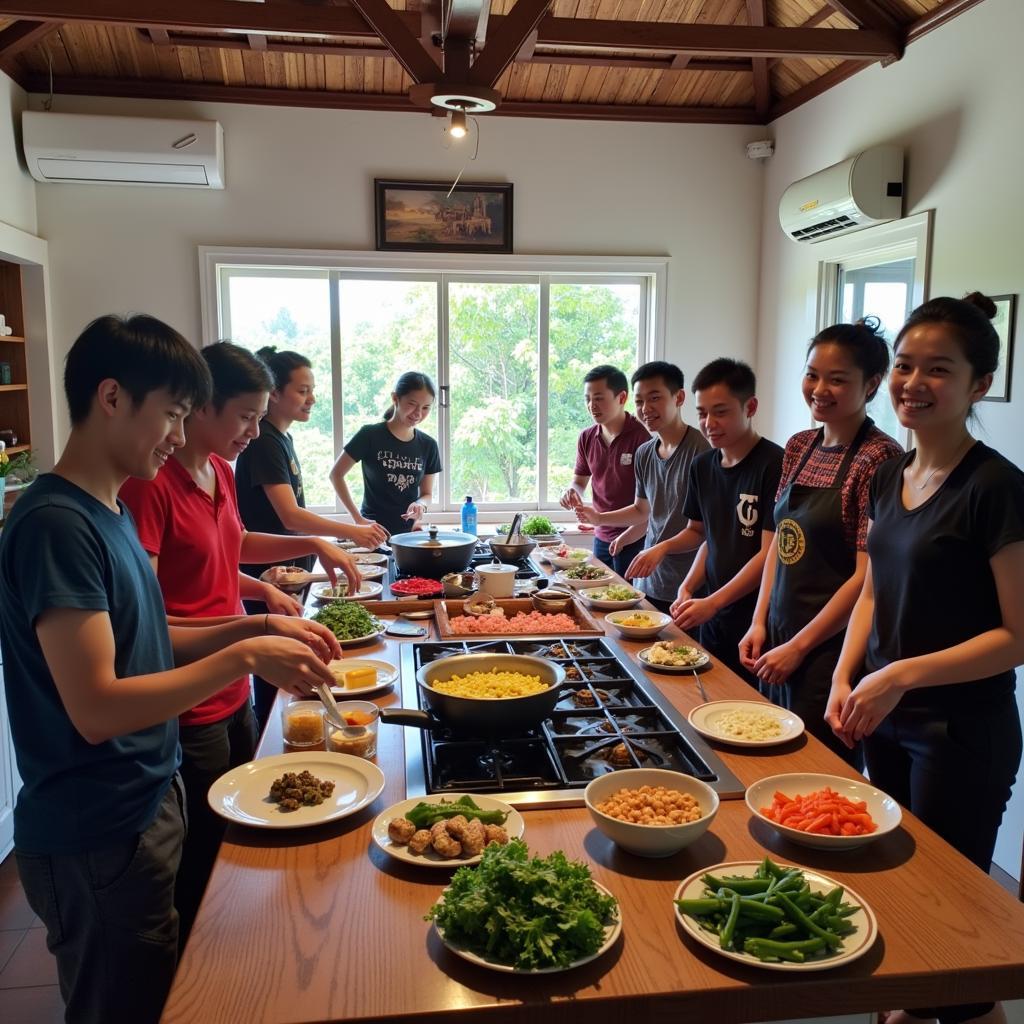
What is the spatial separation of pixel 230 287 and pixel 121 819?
4193 millimetres

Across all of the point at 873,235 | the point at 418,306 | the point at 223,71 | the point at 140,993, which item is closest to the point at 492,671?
the point at 140,993

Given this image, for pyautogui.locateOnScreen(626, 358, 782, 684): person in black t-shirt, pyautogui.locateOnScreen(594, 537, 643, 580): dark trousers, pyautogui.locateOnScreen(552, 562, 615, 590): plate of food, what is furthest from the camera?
pyautogui.locateOnScreen(594, 537, 643, 580): dark trousers

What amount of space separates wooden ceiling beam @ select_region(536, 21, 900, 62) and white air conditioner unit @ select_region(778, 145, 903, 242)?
0.46 meters

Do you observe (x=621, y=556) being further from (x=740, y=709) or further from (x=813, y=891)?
(x=813, y=891)

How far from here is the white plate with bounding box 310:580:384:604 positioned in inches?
105

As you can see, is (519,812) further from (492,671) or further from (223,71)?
(223,71)

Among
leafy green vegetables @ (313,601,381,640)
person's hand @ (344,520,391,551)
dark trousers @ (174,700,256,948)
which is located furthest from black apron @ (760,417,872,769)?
dark trousers @ (174,700,256,948)

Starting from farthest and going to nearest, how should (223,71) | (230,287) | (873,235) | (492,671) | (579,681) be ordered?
1. (230,287)
2. (223,71)
3. (873,235)
4. (579,681)
5. (492,671)

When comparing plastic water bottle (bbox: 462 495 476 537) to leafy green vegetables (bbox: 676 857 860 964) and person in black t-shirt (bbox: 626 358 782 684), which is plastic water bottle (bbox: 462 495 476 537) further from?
leafy green vegetables (bbox: 676 857 860 964)

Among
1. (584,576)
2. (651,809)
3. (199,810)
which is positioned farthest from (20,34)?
(651,809)

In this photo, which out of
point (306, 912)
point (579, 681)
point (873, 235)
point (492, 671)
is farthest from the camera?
point (873, 235)

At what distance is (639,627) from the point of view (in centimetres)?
232

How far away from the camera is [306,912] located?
113 centimetres

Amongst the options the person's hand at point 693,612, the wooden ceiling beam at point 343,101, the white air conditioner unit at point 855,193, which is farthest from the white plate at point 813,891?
the wooden ceiling beam at point 343,101
